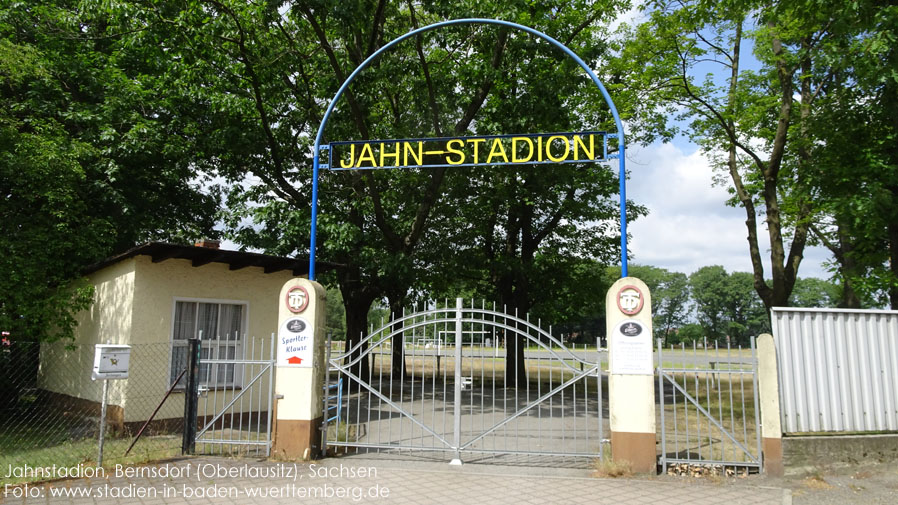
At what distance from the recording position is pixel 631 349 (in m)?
7.54

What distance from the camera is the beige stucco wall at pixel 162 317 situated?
10.6 meters

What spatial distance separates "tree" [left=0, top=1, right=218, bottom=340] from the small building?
0.74 m

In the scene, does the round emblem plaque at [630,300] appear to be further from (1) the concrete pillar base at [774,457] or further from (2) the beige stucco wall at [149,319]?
(2) the beige stucco wall at [149,319]

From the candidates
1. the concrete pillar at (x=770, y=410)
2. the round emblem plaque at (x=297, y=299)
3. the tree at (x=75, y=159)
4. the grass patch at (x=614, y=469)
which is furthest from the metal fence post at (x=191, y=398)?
the concrete pillar at (x=770, y=410)

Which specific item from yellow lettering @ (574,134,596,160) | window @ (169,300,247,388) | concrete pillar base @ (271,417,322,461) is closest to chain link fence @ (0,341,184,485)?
window @ (169,300,247,388)

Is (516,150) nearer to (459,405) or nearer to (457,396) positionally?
(457,396)

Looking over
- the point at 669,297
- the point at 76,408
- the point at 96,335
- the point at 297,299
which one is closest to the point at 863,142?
the point at 297,299

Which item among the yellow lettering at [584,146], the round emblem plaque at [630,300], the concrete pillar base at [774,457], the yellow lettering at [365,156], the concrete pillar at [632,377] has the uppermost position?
the yellow lettering at [365,156]

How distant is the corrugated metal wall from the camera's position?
7.40 meters

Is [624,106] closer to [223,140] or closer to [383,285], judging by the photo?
[383,285]

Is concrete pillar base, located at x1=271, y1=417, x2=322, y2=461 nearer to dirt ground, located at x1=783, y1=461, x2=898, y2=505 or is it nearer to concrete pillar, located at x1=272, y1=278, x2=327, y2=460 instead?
concrete pillar, located at x1=272, y1=278, x2=327, y2=460

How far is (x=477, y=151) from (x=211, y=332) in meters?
6.87

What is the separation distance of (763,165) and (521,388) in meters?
10.8

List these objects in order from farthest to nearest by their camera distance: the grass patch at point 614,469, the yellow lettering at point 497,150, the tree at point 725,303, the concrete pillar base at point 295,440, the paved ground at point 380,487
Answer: the tree at point 725,303 < the yellow lettering at point 497,150 < the concrete pillar base at point 295,440 < the grass patch at point 614,469 < the paved ground at point 380,487
